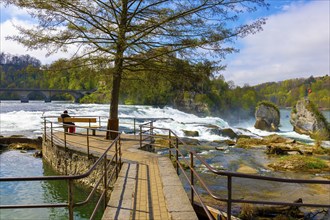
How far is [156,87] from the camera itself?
14797mm

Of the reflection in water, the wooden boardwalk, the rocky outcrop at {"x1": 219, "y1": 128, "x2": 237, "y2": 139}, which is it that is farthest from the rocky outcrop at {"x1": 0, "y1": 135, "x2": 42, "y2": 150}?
the rocky outcrop at {"x1": 219, "y1": 128, "x2": 237, "y2": 139}

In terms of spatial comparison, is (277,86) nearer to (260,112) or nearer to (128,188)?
(260,112)

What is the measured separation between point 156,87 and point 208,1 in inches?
191

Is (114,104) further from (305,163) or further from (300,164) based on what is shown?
(305,163)

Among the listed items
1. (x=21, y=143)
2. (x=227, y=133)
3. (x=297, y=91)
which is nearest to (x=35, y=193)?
(x=21, y=143)

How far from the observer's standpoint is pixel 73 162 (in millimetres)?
11945

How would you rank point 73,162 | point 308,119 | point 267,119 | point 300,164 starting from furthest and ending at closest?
point 267,119
point 308,119
point 300,164
point 73,162

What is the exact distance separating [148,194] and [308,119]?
36497 mm

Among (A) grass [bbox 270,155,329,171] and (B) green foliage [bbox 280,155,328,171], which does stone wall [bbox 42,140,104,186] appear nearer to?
(A) grass [bbox 270,155,329,171]

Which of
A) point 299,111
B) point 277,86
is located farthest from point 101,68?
point 277,86

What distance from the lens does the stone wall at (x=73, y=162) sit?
1073 centimetres

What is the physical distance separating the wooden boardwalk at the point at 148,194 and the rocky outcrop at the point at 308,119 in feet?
94.7

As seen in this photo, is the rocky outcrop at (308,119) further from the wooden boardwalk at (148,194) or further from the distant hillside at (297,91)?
the distant hillside at (297,91)

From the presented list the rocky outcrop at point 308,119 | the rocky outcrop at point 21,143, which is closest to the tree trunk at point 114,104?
the rocky outcrop at point 21,143
